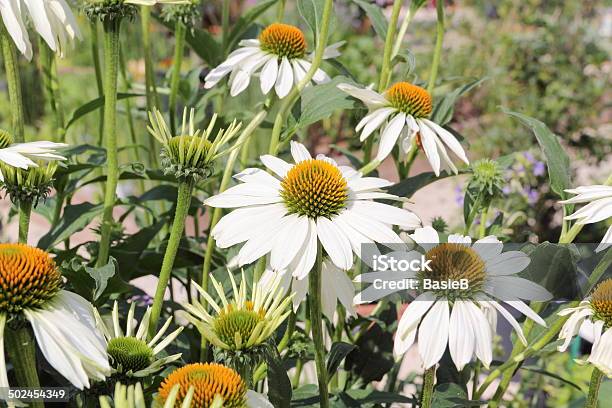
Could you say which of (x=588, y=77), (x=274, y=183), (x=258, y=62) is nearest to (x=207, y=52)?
(x=258, y=62)

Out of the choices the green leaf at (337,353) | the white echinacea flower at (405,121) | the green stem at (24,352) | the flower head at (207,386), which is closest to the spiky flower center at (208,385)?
the flower head at (207,386)

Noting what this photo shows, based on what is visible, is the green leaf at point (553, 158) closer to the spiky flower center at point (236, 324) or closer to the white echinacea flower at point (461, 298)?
the white echinacea flower at point (461, 298)

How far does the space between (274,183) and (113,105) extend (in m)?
0.18

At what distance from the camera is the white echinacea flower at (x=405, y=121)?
79cm

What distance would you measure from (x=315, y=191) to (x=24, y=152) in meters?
0.25

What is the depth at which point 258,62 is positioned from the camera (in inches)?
35.8

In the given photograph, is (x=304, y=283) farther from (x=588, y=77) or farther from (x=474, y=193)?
(x=588, y=77)

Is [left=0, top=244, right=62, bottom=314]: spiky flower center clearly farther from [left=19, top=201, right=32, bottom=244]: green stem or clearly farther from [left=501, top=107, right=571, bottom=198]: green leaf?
[left=501, top=107, right=571, bottom=198]: green leaf

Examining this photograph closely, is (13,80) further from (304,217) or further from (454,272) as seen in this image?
(454,272)

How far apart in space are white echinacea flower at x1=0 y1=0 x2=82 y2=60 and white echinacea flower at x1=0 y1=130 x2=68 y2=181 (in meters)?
0.08

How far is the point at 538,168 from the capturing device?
1.98 m

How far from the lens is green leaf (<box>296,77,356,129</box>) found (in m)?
0.82

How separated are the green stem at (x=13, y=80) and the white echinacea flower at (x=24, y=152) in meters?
0.07

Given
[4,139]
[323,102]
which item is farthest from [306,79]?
[4,139]
